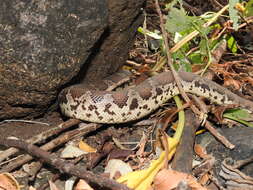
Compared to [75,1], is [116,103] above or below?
below

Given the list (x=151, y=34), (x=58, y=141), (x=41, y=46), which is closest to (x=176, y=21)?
A: (x=151, y=34)

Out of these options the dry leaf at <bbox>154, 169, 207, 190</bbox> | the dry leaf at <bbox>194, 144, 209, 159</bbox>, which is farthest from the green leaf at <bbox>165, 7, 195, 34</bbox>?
the dry leaf at <bbox>154, 169, 207, 190</bbox>

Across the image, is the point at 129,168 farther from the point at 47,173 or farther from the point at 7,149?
the point at 7,149

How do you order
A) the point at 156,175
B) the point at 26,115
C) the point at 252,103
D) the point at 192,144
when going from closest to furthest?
the point at 156,175 → the point at 192,144 → the point at 26,115 → the point at 252,103

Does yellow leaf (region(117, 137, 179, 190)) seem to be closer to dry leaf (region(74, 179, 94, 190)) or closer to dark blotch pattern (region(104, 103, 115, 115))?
dry leaf (region(74, 179, 94, 190))

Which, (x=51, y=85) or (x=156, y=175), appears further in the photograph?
(x=51, y=85)

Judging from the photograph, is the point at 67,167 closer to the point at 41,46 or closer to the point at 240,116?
the point at 41,46

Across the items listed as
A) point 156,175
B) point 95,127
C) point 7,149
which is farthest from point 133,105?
point 7,149
